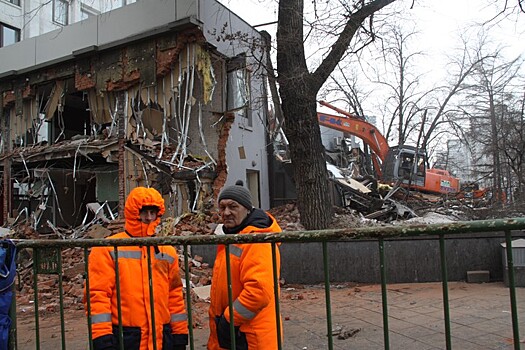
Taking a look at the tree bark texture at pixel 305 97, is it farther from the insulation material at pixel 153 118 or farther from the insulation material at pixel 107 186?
the insulation material at pixel 107 186

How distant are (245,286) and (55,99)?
1496 centimetres

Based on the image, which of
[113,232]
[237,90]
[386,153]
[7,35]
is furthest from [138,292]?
[7,35]

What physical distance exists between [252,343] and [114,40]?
1249 centimetres

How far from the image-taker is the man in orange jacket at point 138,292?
2.46m

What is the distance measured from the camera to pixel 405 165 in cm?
1711

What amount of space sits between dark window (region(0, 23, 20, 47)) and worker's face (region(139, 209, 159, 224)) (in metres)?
27.7

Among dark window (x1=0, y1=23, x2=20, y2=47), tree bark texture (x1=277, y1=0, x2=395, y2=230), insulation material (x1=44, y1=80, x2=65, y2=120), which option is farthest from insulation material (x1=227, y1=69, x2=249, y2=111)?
dark window (x1=0, y1=23, x2=20, y2=47)

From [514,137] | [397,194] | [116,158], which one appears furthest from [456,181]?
[116,158]

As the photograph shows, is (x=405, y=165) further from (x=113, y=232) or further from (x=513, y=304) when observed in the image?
(x=513, y=304)

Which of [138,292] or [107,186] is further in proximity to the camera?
[107,186]

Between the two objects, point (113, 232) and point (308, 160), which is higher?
point (308, 160)

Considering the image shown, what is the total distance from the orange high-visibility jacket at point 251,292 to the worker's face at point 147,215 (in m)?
0.62

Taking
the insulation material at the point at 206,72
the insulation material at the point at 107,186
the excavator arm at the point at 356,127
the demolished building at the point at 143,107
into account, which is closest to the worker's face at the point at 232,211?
the demolished building at the point at 143,107

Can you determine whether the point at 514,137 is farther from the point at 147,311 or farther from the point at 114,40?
the point at 147,311
